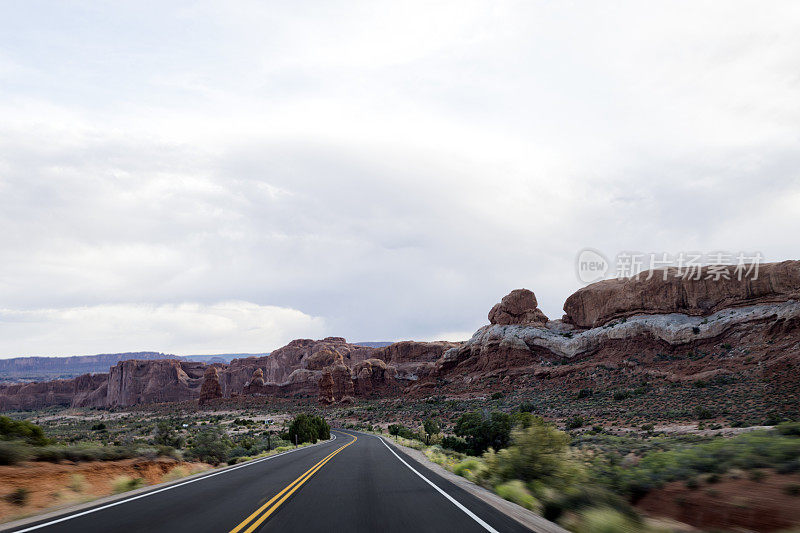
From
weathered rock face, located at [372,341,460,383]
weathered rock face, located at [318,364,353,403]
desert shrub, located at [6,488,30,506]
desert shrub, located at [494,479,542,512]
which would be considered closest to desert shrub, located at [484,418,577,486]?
desert shrub, located at [494,479,542,512]

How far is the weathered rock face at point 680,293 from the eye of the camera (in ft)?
Result: 200

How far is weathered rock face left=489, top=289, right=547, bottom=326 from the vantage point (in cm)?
8938

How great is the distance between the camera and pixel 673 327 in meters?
64.5

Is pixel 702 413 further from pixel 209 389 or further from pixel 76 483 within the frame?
pixel 209 389

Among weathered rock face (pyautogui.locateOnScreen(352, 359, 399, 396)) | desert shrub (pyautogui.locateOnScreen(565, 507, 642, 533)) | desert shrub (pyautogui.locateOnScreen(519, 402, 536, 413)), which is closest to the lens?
desert shrub (pyautogui.locateOnScreen(565, 507, 642, 533))

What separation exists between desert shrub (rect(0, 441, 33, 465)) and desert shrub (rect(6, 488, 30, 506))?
3089mm

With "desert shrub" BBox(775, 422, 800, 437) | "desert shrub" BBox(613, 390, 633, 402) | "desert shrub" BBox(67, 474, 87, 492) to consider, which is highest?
"desert shrub" BBox(775, 422, 800, 437)

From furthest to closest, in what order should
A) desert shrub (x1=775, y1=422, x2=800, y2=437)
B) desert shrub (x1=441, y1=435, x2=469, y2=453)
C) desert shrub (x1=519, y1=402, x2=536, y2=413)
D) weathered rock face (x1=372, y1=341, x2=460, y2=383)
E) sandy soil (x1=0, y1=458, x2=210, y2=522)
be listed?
weathered rock face (x1=372, y1=341, x2=460, y2=383), desert shrub (x1=519, y1=402, x2=536, y2=413), desert shrub (x1=441, y1=435, x2=469, y2=453), sandy soil (x1=0, y1=458, x2=210, y2=522), desert shrub (x1=775, y1=422, x2=800, y2=437)

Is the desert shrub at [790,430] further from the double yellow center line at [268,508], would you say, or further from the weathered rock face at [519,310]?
the weathered rock face at [519,310]

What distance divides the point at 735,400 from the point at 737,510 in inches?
1661

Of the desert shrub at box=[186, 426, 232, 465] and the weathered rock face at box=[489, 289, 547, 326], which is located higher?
the weathered rock face at box=[489, 289, 547, 326]

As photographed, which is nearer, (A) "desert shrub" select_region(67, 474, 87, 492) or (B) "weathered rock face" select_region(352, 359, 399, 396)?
(A) "desert shrub" select_region(67, 474, 87, 492)

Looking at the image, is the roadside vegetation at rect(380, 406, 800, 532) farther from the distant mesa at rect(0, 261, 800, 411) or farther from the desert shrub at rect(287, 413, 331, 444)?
the distant mesa at rect(0, 261, 800, 411)

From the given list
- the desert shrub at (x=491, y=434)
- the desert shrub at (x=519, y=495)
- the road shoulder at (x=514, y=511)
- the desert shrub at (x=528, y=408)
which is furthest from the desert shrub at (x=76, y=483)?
the desert shrub at (x=528, y=408)
